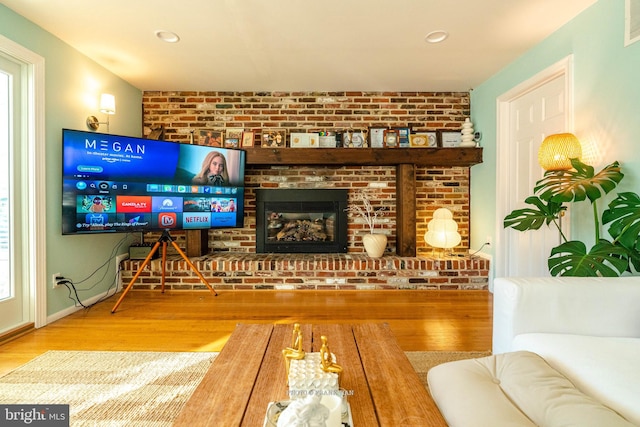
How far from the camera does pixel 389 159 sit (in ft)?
12.0

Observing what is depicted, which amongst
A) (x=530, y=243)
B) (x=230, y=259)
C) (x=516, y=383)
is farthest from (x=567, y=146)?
(x=230, y=259)

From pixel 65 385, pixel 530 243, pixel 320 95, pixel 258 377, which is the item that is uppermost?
pixel 320 95

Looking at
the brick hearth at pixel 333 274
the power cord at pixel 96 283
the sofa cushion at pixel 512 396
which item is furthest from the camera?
the brick hearth at pixel 333 274

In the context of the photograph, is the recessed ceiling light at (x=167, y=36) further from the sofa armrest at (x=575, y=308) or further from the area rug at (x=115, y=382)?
the sofa armrest at (x=575, y=308)

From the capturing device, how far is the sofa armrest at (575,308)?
137 centimetres

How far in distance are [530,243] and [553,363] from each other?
6.87 ft

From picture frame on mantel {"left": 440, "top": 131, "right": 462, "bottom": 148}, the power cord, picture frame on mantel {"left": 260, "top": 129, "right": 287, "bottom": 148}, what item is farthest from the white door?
picture frame on mantel {"left": 440, "top": 131, "right": 462, "bottom": 148}

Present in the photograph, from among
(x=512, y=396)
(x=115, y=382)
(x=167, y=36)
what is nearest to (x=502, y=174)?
(x=512, y=396)

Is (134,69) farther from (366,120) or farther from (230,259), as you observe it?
(366,120)

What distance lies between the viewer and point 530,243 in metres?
2.96

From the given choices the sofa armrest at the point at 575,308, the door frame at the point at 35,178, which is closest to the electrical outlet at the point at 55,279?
the door frame at the point at 35,178

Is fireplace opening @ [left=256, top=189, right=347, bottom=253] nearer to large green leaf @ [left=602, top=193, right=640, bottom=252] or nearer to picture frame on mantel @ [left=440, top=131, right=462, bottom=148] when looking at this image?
picture frame on mantel @ [left=440, top=131, right=462, bottom=148]

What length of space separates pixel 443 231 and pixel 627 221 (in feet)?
6.77

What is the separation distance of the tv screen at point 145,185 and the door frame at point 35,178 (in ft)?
0.48
